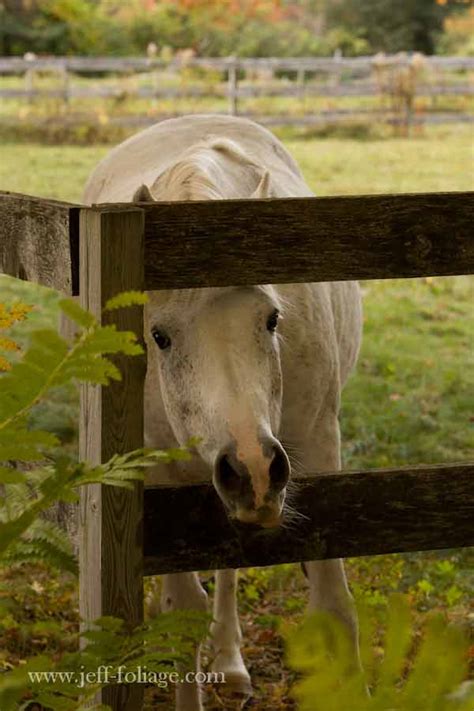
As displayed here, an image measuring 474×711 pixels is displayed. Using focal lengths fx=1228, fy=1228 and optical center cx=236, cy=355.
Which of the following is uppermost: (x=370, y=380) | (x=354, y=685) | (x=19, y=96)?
(x=19, y=96)

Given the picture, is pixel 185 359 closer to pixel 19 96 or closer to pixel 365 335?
pixel 365 335

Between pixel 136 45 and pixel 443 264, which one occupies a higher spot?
pixel 136 45

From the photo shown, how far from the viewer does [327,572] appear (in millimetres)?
3814

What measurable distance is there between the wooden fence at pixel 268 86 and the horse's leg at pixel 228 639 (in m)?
19.3

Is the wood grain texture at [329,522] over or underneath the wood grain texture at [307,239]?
underneath

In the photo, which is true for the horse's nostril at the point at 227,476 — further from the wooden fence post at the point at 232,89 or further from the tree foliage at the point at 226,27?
the tree foliage at the point at 226,27

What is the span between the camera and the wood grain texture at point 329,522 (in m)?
2.87

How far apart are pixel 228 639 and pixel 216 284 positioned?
1.94 metres

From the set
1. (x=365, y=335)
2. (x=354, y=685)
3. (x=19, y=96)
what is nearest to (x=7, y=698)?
(x=354, y=685)

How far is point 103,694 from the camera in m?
2.68

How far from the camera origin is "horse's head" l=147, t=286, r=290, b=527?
2.62m

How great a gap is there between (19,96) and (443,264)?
22495 millimetres

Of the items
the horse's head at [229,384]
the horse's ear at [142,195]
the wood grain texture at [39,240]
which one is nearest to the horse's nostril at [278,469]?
the horse's head at [229,384]

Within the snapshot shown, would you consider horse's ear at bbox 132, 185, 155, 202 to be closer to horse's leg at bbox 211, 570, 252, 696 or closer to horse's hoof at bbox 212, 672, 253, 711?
horse's leg at bbox 211, 570, 252, 696
